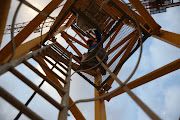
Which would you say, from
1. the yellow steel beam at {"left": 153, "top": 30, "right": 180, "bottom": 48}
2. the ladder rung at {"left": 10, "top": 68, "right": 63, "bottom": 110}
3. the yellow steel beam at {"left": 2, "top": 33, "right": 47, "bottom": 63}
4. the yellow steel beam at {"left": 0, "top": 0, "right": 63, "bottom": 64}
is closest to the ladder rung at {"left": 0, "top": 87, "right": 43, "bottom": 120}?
the ladder rung at {"left": 10, "top": 68, "right": 63, "bottom": 110}

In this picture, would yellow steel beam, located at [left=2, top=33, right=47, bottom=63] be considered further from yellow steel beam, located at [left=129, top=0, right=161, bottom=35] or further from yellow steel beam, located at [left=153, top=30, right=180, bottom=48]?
yellow steel beam, located at [left=153, top=30, right=180, bottom=48]

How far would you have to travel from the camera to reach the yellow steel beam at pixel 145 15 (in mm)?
4373

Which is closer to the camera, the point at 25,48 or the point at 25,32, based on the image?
the point at 25,32

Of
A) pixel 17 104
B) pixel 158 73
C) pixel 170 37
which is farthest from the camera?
pixel 158 73

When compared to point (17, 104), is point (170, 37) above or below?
above

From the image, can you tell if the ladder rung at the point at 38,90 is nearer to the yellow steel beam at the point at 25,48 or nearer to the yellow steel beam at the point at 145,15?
the yellow steel beam at the point at 25,48

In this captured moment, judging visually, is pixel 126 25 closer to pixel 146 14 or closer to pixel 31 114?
pixel 146 14

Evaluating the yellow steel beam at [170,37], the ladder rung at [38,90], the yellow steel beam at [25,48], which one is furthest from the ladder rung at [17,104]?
the yellow steel beam at [170,37]

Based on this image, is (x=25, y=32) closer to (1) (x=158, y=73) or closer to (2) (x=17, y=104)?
(2) (x=17, y=104)

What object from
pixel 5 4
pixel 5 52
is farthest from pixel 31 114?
pixel 5 52

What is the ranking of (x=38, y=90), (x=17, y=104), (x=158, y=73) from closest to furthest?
(x=17, y=104) < (x=38, y=90) < (x=158, y=73)

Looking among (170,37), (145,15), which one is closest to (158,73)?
(170,37)

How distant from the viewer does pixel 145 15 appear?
4688mm

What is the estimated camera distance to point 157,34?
4922mm
